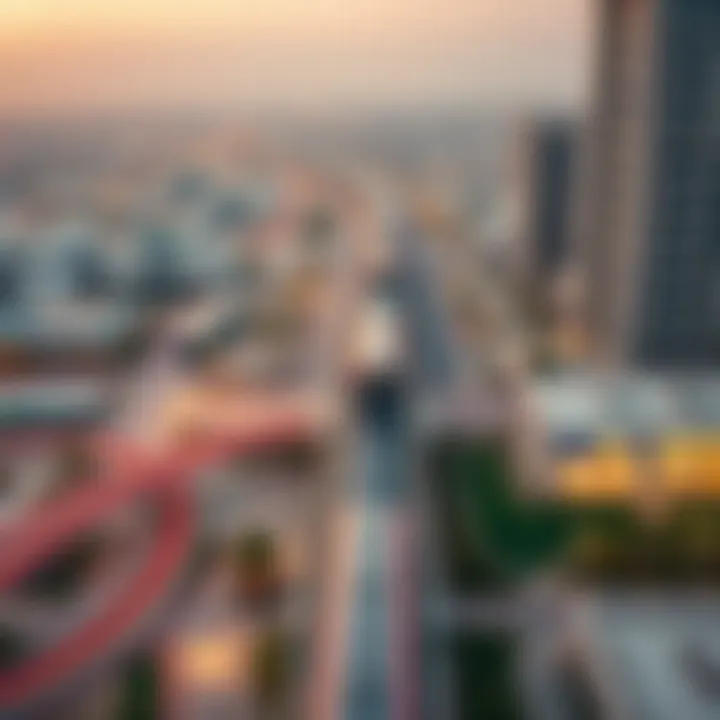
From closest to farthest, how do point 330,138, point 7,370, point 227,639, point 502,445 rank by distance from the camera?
point 227,639 → point 502,445 → point 7,370 → point 330,138

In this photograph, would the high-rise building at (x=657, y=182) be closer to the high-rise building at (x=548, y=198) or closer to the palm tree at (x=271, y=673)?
the high-rise building at (x=548, y=198)

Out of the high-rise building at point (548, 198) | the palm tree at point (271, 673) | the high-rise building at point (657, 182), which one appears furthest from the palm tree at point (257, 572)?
the high-rise building at point (548, 198)

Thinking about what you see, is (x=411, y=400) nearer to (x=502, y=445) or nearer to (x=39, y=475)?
(x=502, y=445)

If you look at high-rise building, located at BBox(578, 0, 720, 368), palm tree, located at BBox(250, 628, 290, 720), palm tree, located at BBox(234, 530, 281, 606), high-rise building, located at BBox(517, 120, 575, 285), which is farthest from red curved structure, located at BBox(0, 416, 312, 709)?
high-rise building, located at BBox(517, 120, 575, 285)

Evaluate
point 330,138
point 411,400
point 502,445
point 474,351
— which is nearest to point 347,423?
point 411,400

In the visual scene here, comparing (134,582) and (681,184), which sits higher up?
(681,184)

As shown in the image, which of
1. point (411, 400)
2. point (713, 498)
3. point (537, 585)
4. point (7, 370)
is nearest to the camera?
point (537, 585)
